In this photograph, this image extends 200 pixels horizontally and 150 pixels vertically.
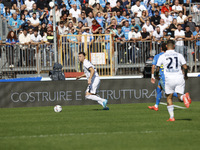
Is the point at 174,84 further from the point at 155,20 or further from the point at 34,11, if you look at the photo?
the point at 34,11

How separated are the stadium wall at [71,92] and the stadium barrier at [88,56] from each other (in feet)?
8.11

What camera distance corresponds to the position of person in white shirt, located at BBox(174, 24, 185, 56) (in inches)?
882

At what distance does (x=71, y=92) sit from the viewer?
62.4 ft

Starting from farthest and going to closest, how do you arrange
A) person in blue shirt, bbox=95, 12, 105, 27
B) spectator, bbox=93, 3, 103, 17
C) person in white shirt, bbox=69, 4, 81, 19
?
spectator, bbox=93, 3, 103, 17
person in white shirt, bbox=69, 4, 81, 19
person in blue shirt, bbox=95, 12, 105, 27

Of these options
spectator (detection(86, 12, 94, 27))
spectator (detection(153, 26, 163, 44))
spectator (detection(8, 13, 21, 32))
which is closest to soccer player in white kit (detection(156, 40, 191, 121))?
spectator (detection(153, 26, 163, 44))

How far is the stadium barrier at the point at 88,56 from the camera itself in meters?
21.6

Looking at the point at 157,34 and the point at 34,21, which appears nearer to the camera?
the point at 157,34

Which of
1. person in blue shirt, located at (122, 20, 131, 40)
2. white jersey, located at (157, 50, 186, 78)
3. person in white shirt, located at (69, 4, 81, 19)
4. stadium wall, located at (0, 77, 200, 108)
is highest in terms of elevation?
person in white shirt, located at (69, 4, 81, 19)

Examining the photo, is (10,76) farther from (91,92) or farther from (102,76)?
(91,92)

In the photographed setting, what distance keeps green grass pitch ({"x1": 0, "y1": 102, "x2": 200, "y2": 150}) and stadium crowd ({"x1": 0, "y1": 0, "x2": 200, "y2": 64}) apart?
32.7 ft

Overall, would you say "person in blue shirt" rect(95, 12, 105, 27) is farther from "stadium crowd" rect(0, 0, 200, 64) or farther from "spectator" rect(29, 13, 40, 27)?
"spectator" rect(29, 13, 40, 27)

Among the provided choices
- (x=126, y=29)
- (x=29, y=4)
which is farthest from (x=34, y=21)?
(x=126, y=29)

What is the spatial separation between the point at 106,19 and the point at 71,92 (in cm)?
694

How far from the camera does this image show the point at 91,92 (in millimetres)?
16109
